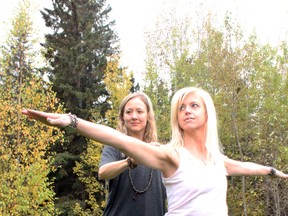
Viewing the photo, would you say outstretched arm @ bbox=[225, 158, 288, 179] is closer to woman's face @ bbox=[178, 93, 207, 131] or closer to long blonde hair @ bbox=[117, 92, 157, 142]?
woman's face @ bbox=[178, 93, 207, 131]

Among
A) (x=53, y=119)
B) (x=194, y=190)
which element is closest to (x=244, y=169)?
(x=194, y=190)

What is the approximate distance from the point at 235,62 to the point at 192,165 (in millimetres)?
9541

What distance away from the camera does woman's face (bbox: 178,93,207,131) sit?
1922 millimetres

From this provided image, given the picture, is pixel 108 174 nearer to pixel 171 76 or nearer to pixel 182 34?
pixel 171 76

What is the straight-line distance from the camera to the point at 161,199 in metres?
2.54

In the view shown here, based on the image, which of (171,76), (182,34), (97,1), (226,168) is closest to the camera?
(226,168)

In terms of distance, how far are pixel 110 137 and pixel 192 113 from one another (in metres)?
0.46

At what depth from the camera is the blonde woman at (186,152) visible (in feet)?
5.34

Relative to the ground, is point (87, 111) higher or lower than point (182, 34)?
lower

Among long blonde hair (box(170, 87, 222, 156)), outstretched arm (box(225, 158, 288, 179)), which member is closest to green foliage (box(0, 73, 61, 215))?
outstretched arm (box(225, 158, 288, 179))

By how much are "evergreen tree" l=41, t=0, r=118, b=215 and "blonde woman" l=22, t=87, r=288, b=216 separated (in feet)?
50.7

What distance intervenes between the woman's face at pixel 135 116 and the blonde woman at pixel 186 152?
0.70 meters

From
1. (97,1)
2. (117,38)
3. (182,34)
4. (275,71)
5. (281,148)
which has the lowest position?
(281,148)

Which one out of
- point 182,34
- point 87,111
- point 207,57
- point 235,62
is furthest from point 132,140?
point 87,111
